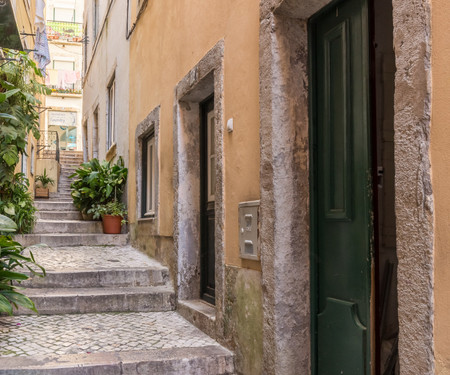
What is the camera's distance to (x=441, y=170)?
1812 millimetres

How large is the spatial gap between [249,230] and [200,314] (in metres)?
1.32

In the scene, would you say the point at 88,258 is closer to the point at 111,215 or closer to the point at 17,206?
the point at 17,206

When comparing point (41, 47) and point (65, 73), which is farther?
point (65, 73)

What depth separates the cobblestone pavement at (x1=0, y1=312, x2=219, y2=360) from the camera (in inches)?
154

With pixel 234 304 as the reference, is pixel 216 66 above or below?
above

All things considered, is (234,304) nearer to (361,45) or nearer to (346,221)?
(346,221)

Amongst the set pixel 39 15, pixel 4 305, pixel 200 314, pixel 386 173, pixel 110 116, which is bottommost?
pixel 200 314

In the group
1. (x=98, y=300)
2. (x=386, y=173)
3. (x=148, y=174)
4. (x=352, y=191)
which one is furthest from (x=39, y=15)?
(x=352, y=191)

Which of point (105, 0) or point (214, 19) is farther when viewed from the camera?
point (105, 0)

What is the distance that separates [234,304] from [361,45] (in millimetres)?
Answer: 1947

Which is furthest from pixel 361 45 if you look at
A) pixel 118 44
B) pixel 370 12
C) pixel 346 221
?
pixel 118 44

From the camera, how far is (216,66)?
13.8ft

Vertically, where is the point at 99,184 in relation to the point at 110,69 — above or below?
below

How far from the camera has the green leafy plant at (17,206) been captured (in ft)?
23.2
